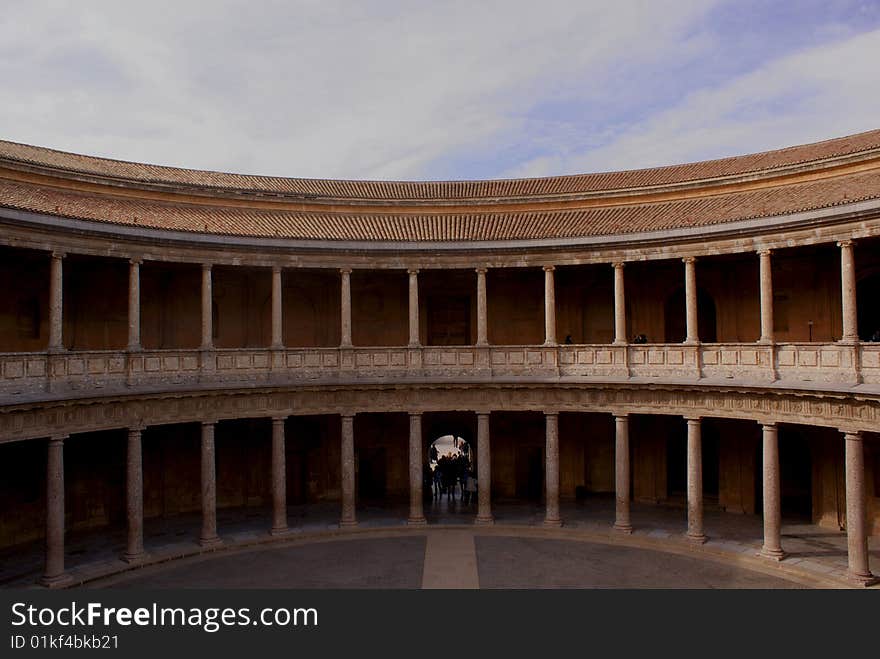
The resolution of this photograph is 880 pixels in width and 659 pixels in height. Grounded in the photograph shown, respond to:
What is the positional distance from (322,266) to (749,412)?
582 inches

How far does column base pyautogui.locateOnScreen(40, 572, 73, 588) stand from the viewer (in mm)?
18750

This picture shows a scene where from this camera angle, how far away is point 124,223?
20969 millimetres

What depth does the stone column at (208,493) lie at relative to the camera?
22.7 meters

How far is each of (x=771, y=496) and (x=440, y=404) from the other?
11005 mm

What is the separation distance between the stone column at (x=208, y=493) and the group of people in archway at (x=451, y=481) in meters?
9.68

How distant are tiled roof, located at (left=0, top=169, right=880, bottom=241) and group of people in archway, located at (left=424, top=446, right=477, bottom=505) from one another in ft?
34.5

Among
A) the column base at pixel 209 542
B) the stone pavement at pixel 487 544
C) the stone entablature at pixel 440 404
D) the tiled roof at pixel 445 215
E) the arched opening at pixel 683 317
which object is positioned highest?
the tiled roof at pixel 445 215

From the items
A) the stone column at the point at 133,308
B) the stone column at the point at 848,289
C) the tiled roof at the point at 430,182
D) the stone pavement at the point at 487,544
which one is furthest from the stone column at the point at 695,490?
the stone column at the point at 133,308

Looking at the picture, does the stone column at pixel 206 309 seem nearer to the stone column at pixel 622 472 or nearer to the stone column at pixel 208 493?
the stone column at pixel 208 493

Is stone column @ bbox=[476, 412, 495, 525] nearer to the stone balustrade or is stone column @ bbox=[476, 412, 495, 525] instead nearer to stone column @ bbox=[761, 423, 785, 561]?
the stone balustrade

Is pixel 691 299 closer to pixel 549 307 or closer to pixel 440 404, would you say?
pixel 549 307

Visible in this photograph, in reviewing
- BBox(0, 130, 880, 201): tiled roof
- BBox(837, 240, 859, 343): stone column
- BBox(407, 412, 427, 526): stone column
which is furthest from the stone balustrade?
BBox(0, 130, 880, 201): tiled roof

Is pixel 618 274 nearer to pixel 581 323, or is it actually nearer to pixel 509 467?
pixel 581 323

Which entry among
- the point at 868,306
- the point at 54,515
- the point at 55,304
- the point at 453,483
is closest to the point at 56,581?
the point at 54,515
